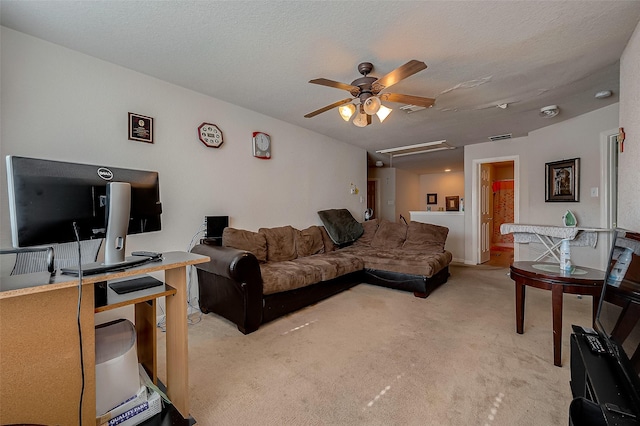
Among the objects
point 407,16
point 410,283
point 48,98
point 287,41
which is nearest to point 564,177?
point 410,283

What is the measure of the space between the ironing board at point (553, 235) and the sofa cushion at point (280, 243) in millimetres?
3239

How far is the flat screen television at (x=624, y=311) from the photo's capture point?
3.04ft

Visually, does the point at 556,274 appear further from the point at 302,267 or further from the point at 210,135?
the point at 210,135

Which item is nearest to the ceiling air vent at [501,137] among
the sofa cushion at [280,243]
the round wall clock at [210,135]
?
the sofa cushion at [280,243]

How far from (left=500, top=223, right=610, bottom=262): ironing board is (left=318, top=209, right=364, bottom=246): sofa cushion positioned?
2275 millimetres

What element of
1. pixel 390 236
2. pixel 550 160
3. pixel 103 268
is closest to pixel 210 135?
pixel 103 268

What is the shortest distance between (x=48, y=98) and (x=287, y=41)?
1818mm

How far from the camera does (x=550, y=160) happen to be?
4.01 meters

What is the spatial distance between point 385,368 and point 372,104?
1935mm

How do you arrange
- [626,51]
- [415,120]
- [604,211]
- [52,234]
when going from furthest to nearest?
[415,120]
[604,211]
[626,51]
[52,234]

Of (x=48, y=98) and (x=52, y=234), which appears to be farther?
(x=48, y=98)

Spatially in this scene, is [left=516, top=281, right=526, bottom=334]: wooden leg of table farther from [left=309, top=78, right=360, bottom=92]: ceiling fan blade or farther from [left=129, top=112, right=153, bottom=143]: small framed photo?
[left=129, top=112, right=153, bottom=143]: small framed photo

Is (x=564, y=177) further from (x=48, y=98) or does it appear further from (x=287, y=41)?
(x=48, y=98)

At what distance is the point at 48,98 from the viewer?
6.40 feet
